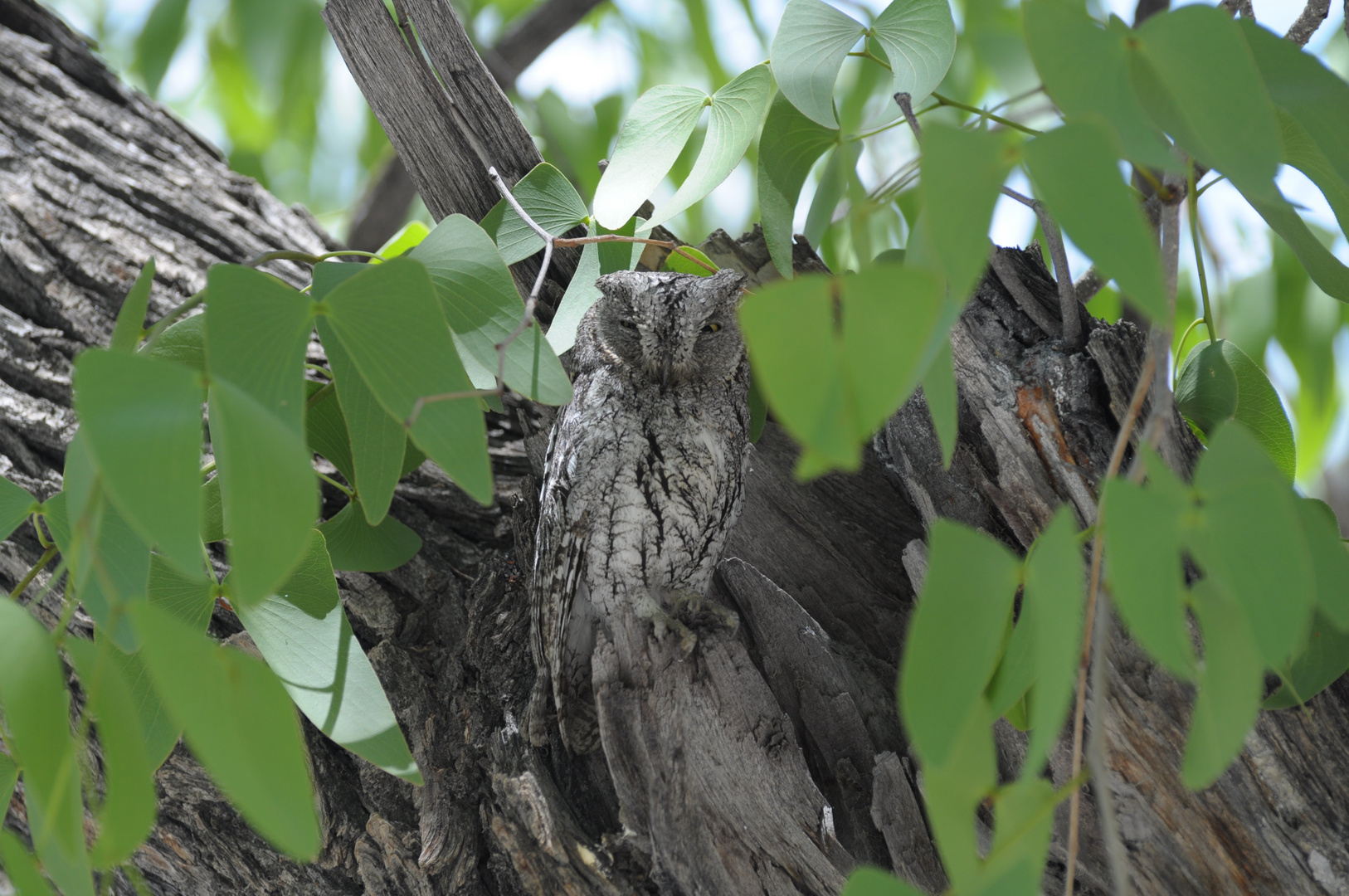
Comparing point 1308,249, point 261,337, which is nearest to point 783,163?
point 1308,249

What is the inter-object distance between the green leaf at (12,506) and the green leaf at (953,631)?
0.79 m

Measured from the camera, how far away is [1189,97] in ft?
1.94

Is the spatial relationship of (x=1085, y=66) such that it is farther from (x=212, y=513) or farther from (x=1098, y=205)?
(x=212, y=513)

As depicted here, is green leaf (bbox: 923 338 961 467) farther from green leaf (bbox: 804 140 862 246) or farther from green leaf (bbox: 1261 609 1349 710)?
green leaf (bbox: 804 140 862 246)

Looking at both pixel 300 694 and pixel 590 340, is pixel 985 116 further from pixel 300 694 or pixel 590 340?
pixel 300 694

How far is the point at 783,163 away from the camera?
1.13 meters

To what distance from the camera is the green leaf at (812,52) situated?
0.98 m

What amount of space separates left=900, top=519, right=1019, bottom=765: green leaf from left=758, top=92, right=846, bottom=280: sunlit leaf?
0.64 metres

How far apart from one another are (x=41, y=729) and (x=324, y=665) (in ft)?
0.86

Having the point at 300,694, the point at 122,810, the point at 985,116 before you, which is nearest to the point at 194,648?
the point at 122,810

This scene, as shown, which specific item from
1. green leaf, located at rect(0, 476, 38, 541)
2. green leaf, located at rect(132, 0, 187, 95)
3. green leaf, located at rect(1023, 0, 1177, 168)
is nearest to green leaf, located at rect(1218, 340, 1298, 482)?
green leaf, located at rect(1023, 0, 1177, 168)

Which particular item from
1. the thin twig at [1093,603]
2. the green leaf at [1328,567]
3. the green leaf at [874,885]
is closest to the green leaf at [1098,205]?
the thin twig at [1093,603]

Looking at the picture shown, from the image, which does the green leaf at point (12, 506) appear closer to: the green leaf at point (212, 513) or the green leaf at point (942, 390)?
the green leaf at point (212, 513)

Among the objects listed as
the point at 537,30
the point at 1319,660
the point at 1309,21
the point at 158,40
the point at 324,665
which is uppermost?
the point at 537,30
